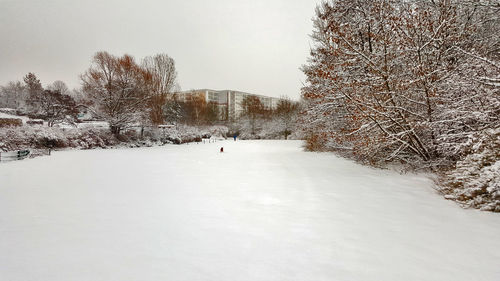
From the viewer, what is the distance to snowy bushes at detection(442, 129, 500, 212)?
387cm

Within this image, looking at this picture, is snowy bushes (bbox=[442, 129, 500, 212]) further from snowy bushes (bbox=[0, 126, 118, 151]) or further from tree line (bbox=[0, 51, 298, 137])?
tree line (bbox=[0, 51, 298, 137])

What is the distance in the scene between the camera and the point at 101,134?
21.7 metres

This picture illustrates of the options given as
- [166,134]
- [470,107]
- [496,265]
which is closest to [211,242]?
[496,265]

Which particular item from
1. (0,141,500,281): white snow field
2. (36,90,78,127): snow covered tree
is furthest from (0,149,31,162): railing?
(36,90,78,127): snow covered tree

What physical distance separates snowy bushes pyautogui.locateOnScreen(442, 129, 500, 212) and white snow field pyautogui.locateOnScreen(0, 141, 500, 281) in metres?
0.23

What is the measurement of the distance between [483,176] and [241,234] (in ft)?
13.7

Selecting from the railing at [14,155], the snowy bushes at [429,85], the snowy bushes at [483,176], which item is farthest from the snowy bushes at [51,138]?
the snowy bushes at [483,176]

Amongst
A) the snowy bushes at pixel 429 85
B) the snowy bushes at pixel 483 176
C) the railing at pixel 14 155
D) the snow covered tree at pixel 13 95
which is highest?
the snow covered tree at pixel 13 95

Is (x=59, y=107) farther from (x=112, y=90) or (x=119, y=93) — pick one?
(x=119, y=93)

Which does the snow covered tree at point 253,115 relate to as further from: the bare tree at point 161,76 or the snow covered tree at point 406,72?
the snow covered tree at point 406,72

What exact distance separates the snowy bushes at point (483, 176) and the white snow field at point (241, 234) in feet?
0.74

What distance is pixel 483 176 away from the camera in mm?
3934

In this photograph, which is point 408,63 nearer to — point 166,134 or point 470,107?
point 470,107

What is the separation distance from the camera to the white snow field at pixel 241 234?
240cm
